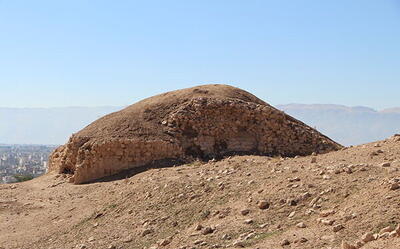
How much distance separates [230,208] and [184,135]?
8551 mm

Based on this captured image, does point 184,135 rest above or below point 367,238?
above

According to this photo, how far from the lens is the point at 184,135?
17.6 metres

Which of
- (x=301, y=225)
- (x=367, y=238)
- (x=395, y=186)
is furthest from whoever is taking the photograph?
(x=395, y=186)

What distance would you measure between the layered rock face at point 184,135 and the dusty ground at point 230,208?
1.73 meters

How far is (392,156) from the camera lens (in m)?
10.0

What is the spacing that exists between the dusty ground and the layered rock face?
68.0 inches

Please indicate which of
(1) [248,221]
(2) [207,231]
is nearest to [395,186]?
(1) [248,221]

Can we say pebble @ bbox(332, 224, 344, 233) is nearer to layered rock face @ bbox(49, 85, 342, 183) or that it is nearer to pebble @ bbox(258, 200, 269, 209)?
pebble @ bbox(258, 200, 269, 209)

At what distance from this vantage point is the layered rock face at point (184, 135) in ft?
54.0

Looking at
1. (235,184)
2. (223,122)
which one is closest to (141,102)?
(223,122)

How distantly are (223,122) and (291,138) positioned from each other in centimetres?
253

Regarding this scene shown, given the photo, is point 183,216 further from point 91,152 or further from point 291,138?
point 291,138

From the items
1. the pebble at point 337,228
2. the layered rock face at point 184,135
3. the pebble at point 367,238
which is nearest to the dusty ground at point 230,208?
the pebble at point 337,228

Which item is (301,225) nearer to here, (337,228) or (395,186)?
(337,228)
